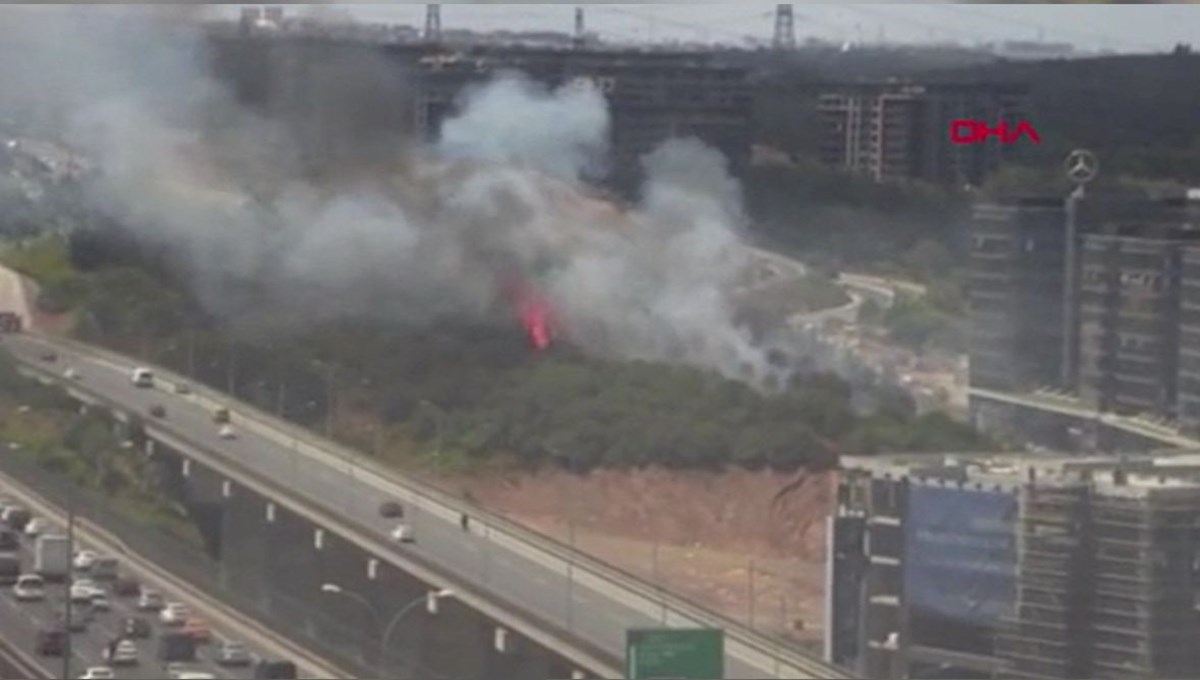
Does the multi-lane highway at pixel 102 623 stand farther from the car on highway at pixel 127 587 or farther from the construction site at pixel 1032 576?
the construction site at pixel 1032 576

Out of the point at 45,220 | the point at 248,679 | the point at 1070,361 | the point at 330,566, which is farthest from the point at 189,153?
the point at 1070,361

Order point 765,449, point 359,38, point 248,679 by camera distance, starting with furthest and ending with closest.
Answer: point 765,449, point 359,38, point 248,679

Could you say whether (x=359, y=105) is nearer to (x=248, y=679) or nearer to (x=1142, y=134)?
(x=248, y=679)

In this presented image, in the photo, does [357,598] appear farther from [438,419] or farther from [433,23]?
[433,23]

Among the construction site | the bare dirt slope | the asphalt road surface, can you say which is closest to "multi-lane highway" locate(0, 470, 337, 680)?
the asphalt road surface

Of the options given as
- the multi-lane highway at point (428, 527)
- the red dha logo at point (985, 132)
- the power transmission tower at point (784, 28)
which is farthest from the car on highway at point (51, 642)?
the red dha logo at point (985, 132)

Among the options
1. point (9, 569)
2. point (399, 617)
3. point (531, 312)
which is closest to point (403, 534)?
point (399, 617)
